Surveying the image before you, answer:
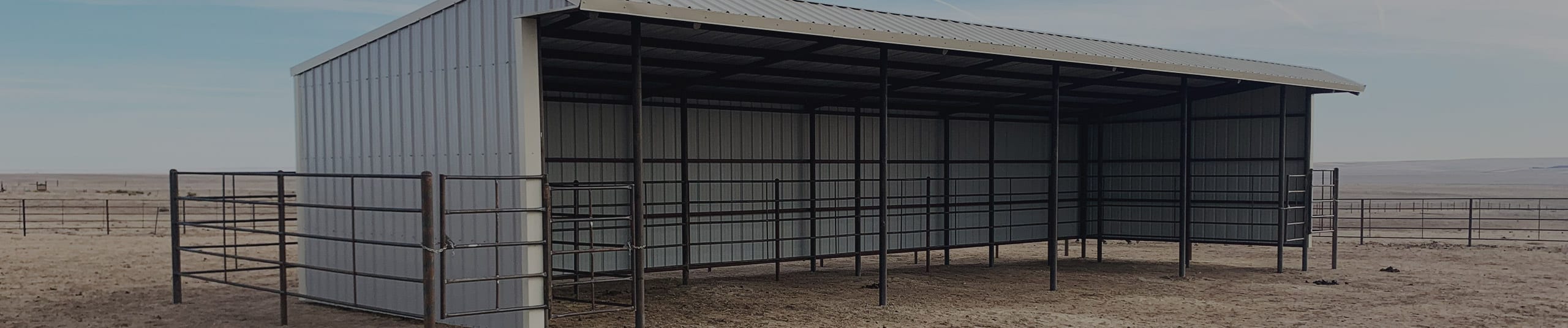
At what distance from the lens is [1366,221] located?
32375 millimetres

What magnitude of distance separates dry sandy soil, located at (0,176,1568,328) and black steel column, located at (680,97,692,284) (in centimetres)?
35

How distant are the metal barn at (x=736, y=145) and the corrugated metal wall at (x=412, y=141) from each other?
0.03m

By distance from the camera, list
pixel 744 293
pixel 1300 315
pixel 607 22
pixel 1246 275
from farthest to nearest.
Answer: pixel 1246 275 < pixel 744 293 < pixel 1300 315 < pixel 607 22

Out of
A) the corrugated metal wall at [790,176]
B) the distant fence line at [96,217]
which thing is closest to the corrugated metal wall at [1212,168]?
the corrugated metal wall at [790,176]

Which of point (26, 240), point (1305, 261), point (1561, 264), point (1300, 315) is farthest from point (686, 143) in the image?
point (26, 240)

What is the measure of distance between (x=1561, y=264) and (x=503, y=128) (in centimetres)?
1560

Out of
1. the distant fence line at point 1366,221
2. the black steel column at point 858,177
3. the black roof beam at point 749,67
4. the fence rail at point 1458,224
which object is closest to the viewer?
the black roof beam at point 749,67

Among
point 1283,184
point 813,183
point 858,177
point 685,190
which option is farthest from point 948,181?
point 685,190

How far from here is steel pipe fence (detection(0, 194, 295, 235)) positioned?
23406 mm

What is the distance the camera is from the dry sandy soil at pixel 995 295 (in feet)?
33.9

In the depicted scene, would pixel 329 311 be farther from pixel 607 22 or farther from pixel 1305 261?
pixel 1305 261

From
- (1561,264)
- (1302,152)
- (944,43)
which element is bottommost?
(1561,264)

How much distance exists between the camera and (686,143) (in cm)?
1288

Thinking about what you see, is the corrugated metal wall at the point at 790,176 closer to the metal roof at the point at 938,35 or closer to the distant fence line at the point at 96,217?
the metal roof at the point at 938,35
